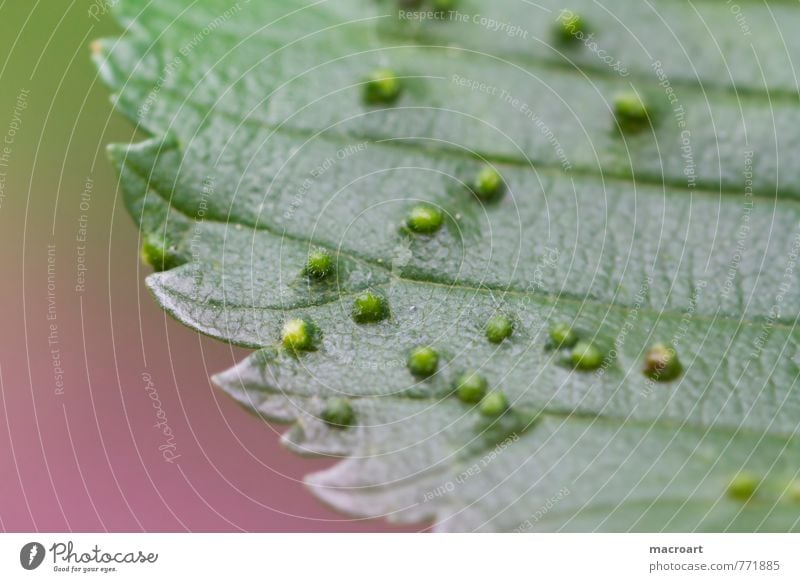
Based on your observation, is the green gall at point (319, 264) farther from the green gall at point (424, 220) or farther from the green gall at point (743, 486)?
the green gall at point (743, 486)

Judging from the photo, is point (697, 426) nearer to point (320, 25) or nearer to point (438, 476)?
point (438, 476)

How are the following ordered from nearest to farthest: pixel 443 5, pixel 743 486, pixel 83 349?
1. pixel 743 486
2. pixel 443 5
3. pixel 83 349

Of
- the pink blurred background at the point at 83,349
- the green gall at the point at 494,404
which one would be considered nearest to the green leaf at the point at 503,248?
the green gall at the point at 494,404

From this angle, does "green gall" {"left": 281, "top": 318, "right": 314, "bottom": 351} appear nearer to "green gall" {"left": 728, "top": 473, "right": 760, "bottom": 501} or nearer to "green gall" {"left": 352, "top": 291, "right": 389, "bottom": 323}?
"green gall" {"left": 352, "top": 291, "right": 389, "bottom": 323}

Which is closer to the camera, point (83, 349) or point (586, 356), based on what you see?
point (586, 356)

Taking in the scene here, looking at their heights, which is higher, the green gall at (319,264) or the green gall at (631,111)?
the green gall at (631,111)

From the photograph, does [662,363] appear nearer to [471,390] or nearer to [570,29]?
[471,390]

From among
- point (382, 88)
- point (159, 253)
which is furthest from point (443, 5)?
point (159, 253)
